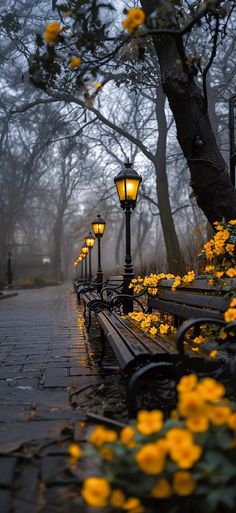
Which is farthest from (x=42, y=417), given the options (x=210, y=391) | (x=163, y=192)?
(x=163, y=192)

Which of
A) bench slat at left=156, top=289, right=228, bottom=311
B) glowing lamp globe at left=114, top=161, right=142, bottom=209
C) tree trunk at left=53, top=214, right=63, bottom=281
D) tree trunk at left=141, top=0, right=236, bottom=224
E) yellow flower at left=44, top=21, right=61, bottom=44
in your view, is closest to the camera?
yellow flower at left=44, top=21, right=61, bottom=44

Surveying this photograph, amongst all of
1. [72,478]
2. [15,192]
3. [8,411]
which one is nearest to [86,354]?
[8,411]

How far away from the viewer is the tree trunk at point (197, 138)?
212 inches

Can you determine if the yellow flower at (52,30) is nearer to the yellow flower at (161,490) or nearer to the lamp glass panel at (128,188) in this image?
the yellow flower at (161,490)

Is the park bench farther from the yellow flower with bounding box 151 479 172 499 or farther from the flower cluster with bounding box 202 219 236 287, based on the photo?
the yellow flower with bounding box 151 479 172 499

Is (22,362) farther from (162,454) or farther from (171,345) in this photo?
(162,454)

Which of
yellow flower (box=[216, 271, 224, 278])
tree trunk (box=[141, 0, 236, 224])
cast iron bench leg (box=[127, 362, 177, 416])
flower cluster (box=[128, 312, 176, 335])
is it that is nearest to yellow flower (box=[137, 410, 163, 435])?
cast iron bench leg (box=[127, 362, 177, 416])

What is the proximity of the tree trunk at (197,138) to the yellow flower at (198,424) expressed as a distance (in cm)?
456

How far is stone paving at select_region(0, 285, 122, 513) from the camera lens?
74.2 inches

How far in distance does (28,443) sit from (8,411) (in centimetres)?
66

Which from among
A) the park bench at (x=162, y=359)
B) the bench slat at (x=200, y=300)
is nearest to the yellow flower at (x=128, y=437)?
the park bench at (x=162, y=359)

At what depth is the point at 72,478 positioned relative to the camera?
78.4 inches

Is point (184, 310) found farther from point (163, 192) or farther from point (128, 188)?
point (163, 192)

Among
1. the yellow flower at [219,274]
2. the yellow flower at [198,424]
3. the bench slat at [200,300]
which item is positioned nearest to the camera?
the yellow flower at [198,424]
